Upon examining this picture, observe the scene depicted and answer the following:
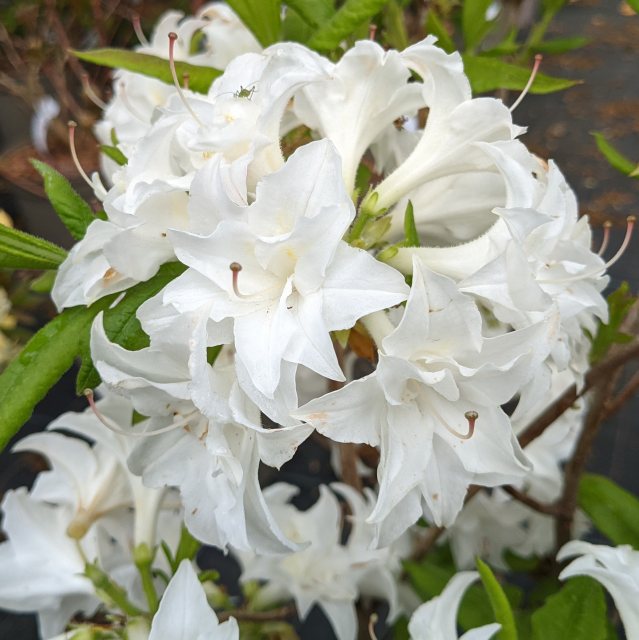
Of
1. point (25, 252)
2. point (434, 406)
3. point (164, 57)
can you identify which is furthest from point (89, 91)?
point (434, 406)

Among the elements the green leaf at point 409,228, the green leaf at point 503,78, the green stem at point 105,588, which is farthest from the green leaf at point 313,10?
the green stem at point 105,588

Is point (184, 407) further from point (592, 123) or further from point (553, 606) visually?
point (592, 123)

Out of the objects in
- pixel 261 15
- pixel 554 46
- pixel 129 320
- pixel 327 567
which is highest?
pixel 261 15

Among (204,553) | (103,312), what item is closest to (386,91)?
(103,312)

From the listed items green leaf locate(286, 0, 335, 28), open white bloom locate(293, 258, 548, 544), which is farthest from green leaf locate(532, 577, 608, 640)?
green leaf locate(286, 0, 335, 28)

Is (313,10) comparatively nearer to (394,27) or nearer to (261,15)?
(261,15)

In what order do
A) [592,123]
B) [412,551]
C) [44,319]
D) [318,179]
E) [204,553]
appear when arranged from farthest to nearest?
[592,123] → [44,319] → [204,553] → [412,551] → [318,179]
